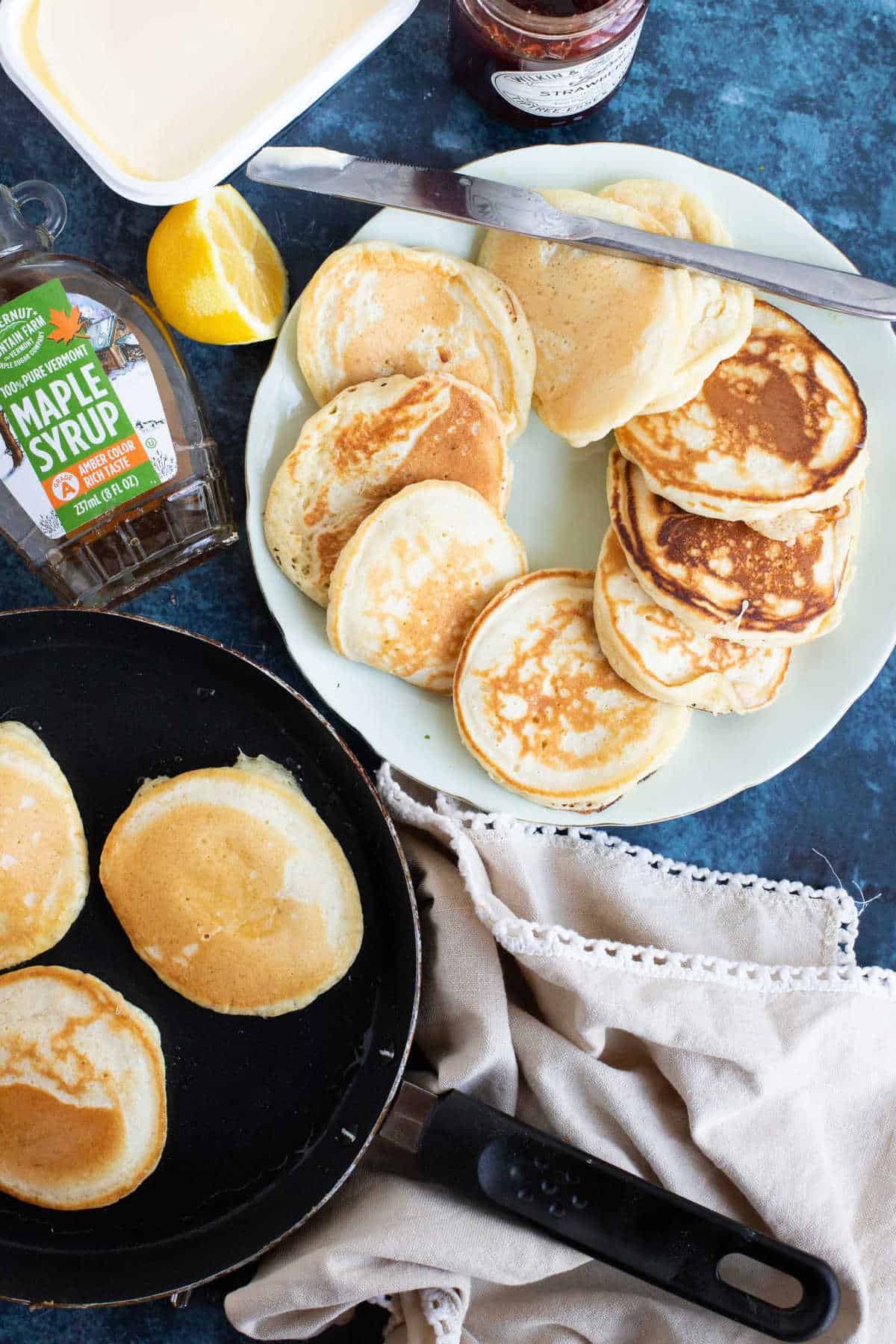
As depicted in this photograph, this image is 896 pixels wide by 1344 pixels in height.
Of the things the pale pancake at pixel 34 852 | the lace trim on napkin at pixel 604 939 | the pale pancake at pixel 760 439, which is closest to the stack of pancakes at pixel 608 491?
the pale pancake at pixel 760 439

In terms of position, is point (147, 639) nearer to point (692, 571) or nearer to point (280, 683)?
point (280, 683)

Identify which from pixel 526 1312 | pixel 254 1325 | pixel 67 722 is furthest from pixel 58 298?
pixel 526 1312

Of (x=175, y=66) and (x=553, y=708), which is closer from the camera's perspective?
(x=175, y=66)

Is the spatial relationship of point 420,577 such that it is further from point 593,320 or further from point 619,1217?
point 619,1217

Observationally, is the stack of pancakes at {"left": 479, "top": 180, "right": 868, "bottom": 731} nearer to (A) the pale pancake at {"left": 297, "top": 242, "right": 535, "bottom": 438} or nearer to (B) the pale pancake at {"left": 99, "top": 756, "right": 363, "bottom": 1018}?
(A) the pale pancake at {"left": 297, "top": 242, "right": 535, "bottom": 438}

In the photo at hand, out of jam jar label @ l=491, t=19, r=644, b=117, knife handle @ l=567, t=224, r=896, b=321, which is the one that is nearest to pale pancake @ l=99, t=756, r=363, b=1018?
knife handle @ l=567, t=224, r=896, b=321

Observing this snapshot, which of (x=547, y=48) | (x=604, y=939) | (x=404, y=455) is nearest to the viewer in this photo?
(x=547, y=48)

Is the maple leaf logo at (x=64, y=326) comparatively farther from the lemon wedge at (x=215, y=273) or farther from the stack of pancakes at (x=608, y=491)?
the stack of pancakes at (x=608, y=491)

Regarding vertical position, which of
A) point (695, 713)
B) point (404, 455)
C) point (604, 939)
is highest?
point (404, 455)

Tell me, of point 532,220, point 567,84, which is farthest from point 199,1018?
point 567,84
